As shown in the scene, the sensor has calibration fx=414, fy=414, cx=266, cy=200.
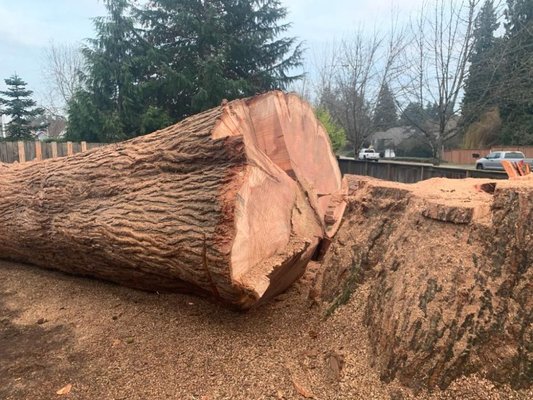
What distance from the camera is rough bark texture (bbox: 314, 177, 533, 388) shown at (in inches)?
76.7

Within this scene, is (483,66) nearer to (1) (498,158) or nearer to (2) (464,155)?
(1) (498,158)

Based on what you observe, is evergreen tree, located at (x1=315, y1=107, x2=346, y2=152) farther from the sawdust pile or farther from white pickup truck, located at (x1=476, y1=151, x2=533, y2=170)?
the sawdust pile

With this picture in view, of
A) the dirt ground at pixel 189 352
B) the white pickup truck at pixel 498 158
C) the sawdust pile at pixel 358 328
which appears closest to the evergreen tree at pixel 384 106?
the white pickup truck at pixel 498 158

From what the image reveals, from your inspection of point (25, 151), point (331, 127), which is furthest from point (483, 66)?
point (331, 127)

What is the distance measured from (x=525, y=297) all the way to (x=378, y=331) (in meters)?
0.74

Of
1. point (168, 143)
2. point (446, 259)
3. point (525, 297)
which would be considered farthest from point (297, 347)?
point (168, 143)

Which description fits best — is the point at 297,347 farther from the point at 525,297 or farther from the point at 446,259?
the point at 525,297

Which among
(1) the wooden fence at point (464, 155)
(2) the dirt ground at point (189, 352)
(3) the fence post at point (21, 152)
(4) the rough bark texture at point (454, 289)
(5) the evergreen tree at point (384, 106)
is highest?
(5) the evergreen tree at point (384, 106)

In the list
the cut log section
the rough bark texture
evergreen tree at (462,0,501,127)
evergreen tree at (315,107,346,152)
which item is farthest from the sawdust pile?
evergreen tree at (315,107,346,152)

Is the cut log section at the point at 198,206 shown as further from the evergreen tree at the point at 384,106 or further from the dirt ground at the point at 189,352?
the evergreen tree at the point at 384,106

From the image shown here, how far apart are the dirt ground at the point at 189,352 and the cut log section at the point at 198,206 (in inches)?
9.6

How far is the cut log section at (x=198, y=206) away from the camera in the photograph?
8.65 feet

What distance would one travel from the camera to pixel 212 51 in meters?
13.8

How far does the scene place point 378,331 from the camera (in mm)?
2305
